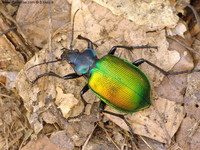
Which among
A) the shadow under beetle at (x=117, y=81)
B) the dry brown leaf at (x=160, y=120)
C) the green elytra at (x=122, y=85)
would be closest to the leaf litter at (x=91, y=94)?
the dry brown leaf at (x=160, y=120)

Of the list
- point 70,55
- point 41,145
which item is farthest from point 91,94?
point 41,145

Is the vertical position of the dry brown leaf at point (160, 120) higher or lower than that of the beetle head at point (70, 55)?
lower

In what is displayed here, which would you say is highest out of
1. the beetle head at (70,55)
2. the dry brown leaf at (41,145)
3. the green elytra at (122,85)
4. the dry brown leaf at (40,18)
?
the dry brown leaf at (40,18)

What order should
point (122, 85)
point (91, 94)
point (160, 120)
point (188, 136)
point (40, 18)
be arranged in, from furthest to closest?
1. point (40, 18)
2. point (91, 94)
3. point (160, 120)
4. point (188, 136)
5. point (122, 85)

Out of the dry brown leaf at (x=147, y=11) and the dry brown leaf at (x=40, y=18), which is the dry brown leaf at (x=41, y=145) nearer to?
the dry brown leaf at (x=40, y=18)

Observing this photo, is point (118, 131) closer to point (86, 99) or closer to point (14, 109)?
point (86, 99)

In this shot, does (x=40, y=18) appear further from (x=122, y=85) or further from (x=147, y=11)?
(x=122, y=85)

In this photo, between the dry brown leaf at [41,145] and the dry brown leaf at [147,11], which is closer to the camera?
the dry brown leaf at [147,11]

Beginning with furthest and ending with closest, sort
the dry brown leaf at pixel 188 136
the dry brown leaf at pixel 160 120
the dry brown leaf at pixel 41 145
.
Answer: the dry brown leaf at pixel 41 145 → the dry brown leaf at pixel 160 120 → the dry brown leaf at pixel 188 136

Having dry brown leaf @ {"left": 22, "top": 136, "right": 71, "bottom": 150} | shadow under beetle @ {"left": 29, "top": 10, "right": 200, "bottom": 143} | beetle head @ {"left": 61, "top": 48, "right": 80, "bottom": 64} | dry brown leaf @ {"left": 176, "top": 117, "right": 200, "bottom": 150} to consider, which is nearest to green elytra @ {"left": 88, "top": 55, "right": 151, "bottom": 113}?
shadow under beetle @ {"left": 29, "top": 10, "right": 200, "bottom": 143}
